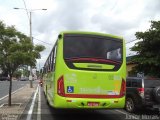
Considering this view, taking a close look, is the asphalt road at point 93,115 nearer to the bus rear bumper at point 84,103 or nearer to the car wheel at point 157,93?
the car wheel at point 157,93

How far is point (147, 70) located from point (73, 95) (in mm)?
15559

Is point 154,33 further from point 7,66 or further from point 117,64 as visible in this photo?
point 117,64

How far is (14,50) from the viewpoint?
1766 centimetres

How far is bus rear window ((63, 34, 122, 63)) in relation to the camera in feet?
40.5

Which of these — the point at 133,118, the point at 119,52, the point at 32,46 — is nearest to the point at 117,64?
the point at 119,52

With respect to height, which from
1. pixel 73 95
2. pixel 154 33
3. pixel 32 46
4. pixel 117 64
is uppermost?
pixel 154 33

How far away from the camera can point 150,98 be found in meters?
14.8

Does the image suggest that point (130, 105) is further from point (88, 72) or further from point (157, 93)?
point (88, 72)

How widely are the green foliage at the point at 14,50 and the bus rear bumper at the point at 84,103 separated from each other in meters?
5.76

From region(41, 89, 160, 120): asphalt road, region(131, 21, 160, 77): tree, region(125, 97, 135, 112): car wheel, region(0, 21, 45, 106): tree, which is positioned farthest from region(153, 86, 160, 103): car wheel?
region(131, 21, 160, 77): tree

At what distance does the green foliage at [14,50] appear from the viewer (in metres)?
17.4

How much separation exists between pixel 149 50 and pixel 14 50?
12.1 meters

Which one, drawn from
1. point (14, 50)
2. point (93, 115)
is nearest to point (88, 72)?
point (93, 115)

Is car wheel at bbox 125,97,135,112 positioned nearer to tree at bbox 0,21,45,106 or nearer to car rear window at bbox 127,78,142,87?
car rear window at bbox 127,78,142,87
